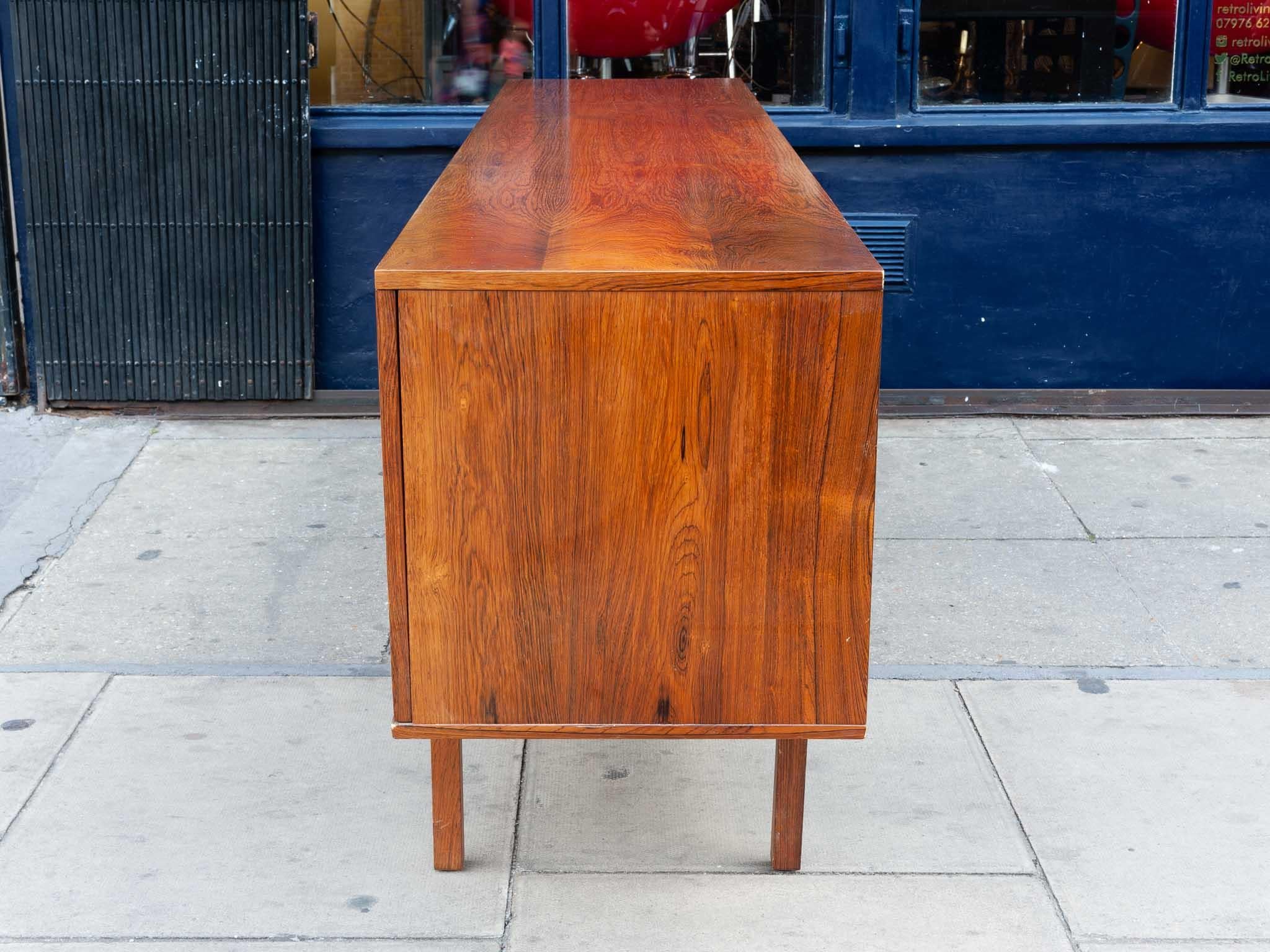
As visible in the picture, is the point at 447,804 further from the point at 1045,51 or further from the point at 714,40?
the point at 1045,51

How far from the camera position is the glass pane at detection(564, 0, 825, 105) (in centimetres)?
590

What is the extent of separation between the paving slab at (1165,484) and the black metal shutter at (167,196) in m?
3.02

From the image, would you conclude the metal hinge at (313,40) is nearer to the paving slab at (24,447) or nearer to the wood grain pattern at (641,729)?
the paving slab at (24,447)

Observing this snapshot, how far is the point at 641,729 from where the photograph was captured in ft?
9.09

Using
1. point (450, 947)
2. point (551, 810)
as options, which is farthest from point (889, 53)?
point (450, 947)

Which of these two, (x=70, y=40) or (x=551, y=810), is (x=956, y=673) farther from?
(x=70, y=40)

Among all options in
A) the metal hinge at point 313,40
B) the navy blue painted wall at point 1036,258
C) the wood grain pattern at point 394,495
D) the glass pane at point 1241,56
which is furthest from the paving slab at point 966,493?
the metal hinge at point 313,40

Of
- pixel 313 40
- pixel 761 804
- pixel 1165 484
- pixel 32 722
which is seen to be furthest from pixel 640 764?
pixel 313 40

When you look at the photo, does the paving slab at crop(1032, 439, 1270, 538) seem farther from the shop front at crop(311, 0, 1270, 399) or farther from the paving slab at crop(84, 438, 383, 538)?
the paving slab at crop(84, 438, 383, 538)

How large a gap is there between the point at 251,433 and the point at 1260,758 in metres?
3.89

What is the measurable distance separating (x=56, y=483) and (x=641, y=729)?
330 cm

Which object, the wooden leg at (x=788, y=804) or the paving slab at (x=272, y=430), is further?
the paving slab at (x=272, y=430)

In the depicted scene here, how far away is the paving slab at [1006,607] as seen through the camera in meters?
4.12

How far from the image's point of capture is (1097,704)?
12.5 ft
